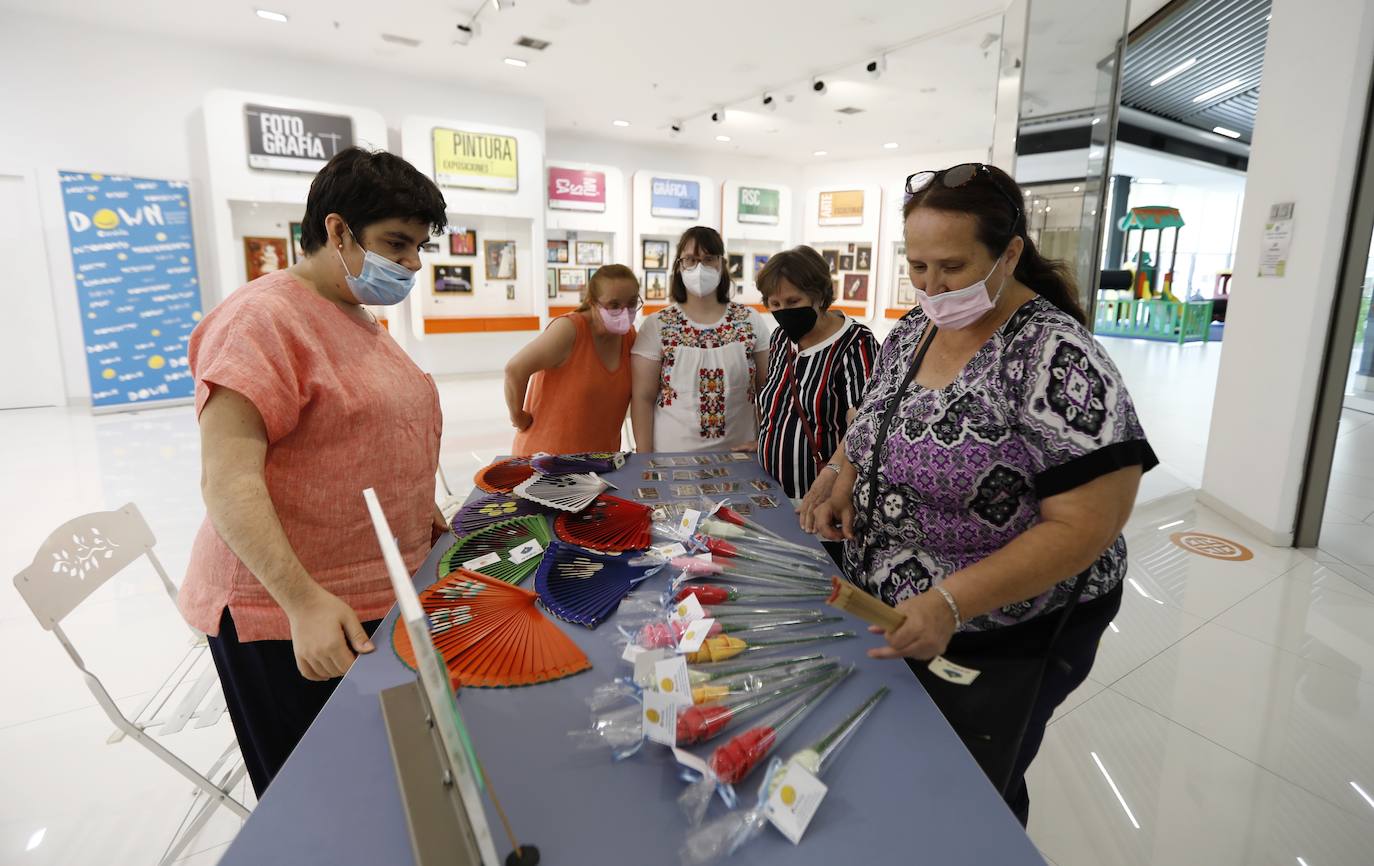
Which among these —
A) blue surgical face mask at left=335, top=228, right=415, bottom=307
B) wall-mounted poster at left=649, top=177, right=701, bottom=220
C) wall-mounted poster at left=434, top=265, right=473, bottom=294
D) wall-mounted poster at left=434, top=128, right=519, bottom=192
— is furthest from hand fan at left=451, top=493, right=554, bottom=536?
wall-mounted poster at left=649, top=177, right=701, bottom=220

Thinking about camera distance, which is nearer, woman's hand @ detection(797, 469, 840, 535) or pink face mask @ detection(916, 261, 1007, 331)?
pink face mask @ detection(916, 261, 1007, 331)

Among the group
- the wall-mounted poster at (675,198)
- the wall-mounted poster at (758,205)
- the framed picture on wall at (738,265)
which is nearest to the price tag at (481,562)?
the wall-mounted poster at (675,198)

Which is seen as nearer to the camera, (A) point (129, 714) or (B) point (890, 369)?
(B) point (890, 369)

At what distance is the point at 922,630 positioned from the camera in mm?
1095

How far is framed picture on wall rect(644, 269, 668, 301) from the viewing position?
39.9ft

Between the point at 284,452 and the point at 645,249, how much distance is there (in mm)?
11134

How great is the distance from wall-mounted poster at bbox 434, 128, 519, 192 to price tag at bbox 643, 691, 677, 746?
8826 millimetres

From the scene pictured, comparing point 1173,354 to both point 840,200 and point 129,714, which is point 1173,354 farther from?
point 129,714

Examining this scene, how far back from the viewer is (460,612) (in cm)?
134

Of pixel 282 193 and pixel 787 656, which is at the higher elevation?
pixel 282 193

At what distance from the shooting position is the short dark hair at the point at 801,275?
2396mm

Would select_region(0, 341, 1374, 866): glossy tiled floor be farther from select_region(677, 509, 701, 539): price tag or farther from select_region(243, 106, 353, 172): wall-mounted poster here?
select_region(243, 106, 353, 172): wall-mounted poster

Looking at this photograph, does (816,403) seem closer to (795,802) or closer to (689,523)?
(689,523)

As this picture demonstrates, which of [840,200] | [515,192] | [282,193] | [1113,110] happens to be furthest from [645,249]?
[1113,110]
